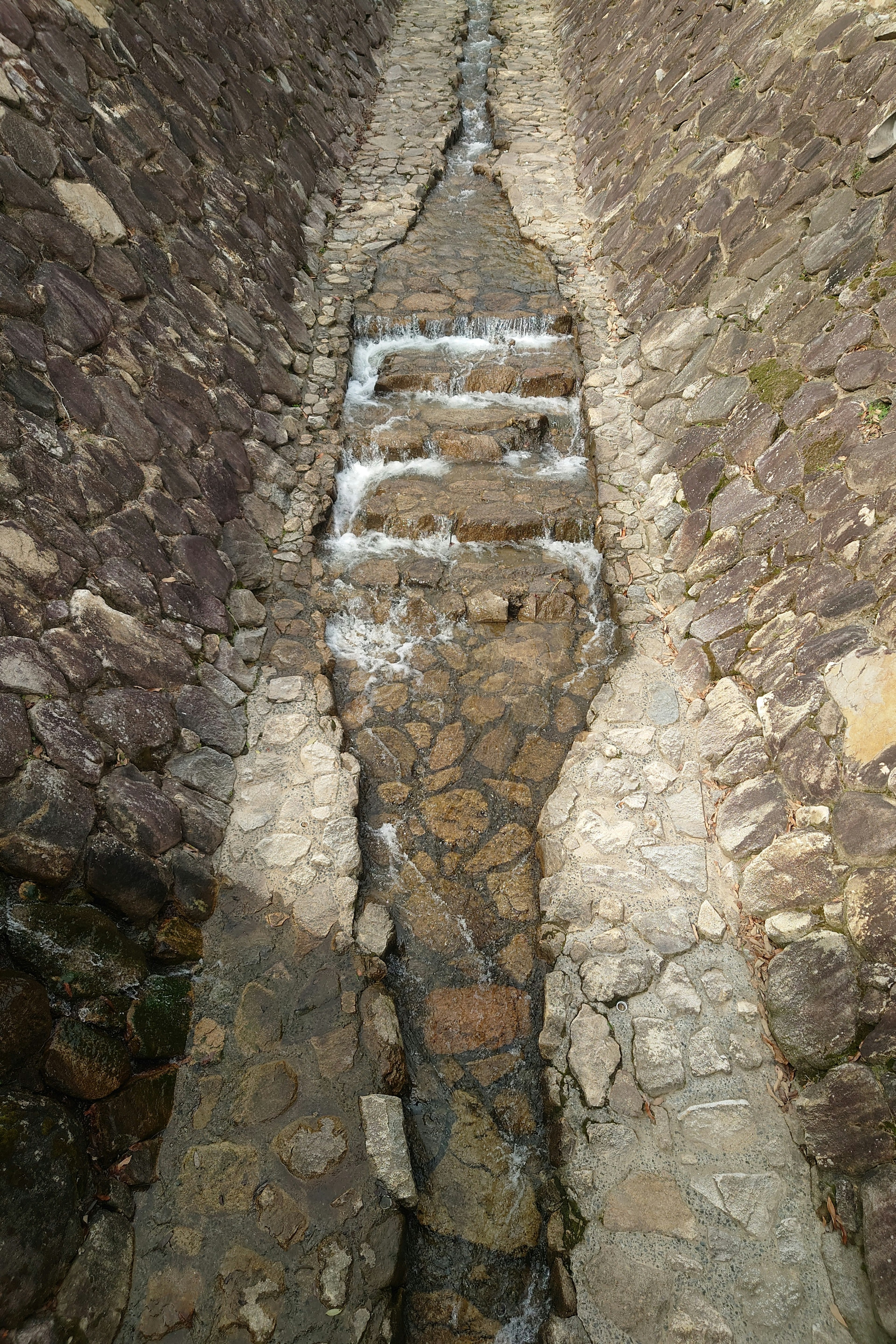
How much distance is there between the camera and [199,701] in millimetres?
3914

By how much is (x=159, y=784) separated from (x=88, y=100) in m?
4.11

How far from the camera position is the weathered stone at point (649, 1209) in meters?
2.60

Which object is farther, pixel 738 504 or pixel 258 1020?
pixel 738 504

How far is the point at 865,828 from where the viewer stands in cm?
287

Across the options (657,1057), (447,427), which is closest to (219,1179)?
(657,1057)

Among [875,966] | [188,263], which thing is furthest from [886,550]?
[188,263]

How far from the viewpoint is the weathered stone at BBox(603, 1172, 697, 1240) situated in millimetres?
2600

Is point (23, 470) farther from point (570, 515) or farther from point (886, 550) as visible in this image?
point (886, 550)

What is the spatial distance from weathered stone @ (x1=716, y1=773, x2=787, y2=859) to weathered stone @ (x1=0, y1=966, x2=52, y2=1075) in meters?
2.84

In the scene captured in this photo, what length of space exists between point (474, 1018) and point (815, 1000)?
140 centimetres

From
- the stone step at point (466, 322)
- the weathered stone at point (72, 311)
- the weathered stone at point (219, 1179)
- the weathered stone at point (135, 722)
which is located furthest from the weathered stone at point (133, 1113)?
the stone step at point (466, 322)

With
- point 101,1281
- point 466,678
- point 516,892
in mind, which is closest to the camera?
Answer: point 101,1281

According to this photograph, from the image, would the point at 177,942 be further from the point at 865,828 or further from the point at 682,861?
the point at 865,828

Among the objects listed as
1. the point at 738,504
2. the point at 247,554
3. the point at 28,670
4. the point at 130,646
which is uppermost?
the point at 738,504
